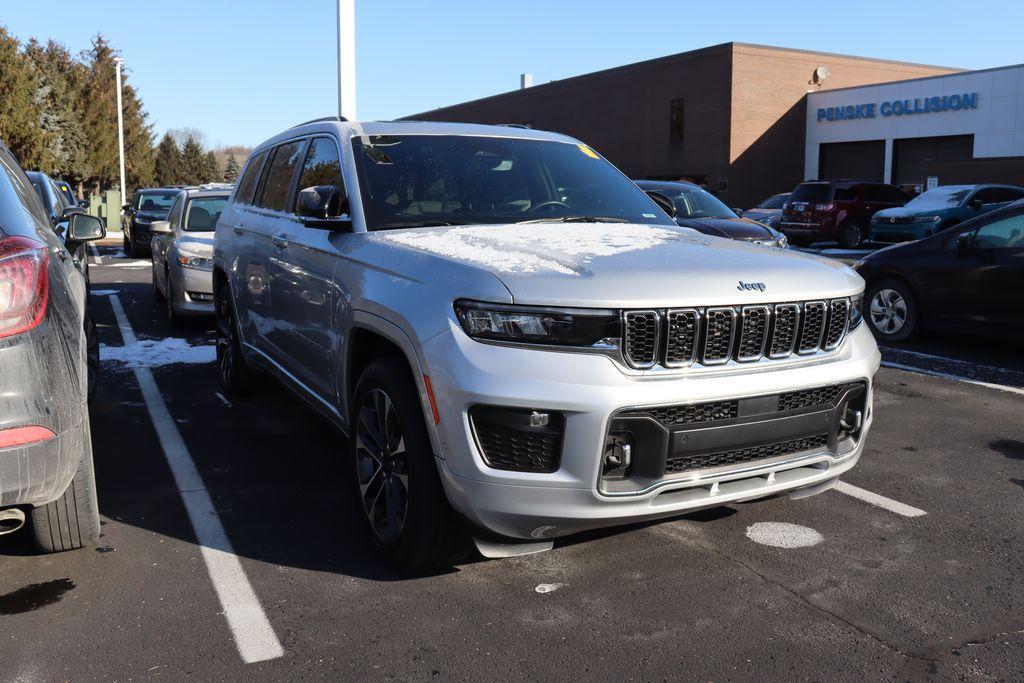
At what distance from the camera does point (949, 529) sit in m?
4.28

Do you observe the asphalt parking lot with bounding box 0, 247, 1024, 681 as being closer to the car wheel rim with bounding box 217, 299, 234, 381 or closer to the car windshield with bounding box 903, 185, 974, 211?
the car wheel rim with bounding box 217, 299, 234, 381

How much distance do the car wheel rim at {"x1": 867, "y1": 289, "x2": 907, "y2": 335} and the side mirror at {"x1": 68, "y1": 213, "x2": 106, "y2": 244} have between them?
7.37 metres

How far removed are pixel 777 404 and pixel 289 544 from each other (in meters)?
2.16

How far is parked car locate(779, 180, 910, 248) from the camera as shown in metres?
25.1

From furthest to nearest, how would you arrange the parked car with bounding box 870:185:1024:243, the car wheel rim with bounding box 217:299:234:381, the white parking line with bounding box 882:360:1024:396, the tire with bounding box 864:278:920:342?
1. the parked car with bounding box 870:185:1024:243
2. the tire with bounding box 864:278:920:342
3. the white parking line with bounding box 882:360:1024:396
4. the car wheel rim with bounding box 217:299:234:381

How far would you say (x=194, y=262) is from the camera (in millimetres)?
10148

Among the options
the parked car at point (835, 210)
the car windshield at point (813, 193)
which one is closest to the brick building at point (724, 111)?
the car windshield at point (813, 193)

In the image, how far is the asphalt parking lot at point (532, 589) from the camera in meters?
3.10

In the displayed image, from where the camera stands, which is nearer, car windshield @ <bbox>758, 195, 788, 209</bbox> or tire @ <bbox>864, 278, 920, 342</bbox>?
tire @ <bbox>864, 278, 920, 342</bbox>

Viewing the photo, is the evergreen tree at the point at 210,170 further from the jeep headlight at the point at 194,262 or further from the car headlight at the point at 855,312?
the car headlight at the point at 855,312

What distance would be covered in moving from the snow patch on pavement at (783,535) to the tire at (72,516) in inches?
111

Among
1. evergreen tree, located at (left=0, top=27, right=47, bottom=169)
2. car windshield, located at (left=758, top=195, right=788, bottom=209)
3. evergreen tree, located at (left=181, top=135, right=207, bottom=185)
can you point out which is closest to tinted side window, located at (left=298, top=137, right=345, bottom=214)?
car windshield, located at (left=758, top=195, right=788, bottom=209)

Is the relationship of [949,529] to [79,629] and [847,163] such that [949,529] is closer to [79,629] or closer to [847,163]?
[79,629]

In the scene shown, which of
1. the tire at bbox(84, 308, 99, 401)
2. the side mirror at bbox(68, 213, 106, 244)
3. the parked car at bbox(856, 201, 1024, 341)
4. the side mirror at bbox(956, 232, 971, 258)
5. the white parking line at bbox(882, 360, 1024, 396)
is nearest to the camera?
the side mirror at bbox(68, 213, 106, 244)
